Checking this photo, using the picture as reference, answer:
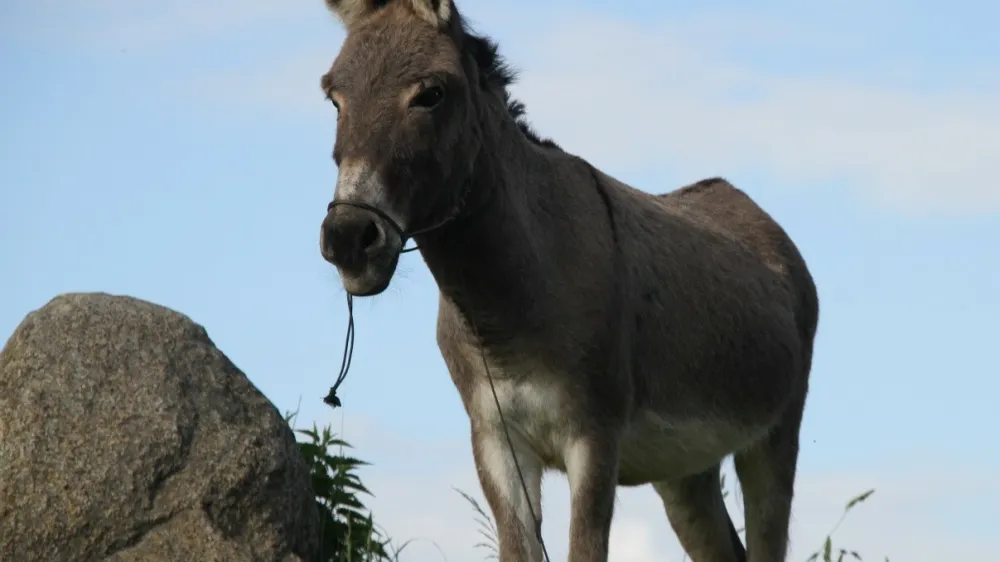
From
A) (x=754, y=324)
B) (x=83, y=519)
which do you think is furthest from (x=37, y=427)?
(x=754, y=324)

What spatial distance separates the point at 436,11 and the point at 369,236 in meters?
1.01

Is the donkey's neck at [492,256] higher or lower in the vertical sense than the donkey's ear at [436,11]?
lower

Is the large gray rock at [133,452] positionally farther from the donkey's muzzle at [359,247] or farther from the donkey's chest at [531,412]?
the donkey's muzzle at [359,247]

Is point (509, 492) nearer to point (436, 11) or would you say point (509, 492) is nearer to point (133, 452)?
point (133, 452)

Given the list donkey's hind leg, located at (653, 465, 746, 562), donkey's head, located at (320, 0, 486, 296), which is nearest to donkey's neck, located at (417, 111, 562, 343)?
donkey's head, located at (320, 0, 486, 296)

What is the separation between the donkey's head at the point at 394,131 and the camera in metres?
5.27

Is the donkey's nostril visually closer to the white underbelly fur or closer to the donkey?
the donkey

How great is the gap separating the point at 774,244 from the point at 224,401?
2961 millimetres

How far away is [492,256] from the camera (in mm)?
6031

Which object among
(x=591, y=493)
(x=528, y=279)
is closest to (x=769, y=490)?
(x=591, y=493)

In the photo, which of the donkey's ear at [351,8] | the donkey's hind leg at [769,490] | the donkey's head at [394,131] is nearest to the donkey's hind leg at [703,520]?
the donkey's hind leg at [769,490]

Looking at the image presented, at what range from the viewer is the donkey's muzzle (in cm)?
519

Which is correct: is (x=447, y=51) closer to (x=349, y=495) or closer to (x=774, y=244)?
(x=349, y=495)

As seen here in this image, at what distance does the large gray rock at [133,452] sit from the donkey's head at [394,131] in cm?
145
